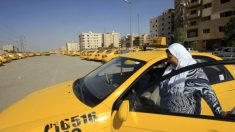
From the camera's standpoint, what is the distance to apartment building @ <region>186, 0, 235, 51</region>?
4581cm

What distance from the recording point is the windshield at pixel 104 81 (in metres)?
2.61

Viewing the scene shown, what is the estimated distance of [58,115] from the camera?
235 cm

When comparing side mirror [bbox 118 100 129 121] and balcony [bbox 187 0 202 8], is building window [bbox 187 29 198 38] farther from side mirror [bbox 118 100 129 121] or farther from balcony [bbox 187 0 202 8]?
side mirror [bbox 118 100 129 121]

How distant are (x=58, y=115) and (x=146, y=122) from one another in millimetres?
920

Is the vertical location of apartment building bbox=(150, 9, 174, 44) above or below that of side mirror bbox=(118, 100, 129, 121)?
above

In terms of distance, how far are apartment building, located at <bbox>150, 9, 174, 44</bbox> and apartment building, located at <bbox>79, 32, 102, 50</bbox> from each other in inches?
2481

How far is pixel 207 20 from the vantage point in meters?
51.5

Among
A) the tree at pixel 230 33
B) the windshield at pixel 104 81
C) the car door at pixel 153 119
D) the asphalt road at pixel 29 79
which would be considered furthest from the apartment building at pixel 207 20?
the car door at pixel 153 119

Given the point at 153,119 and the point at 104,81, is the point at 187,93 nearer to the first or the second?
the point at 153,119

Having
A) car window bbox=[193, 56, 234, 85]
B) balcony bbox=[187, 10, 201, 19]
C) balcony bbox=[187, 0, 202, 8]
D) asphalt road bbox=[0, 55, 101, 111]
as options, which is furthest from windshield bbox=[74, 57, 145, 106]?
balcony bbox=[187, 0, 202, 8]

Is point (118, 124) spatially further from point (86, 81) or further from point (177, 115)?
point (86, 81)

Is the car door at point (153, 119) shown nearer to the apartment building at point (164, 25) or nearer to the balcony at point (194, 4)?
the balcony at point (194, 4)

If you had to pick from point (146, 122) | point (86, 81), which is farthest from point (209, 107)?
point (86, 81)

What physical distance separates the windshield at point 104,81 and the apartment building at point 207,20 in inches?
1824
